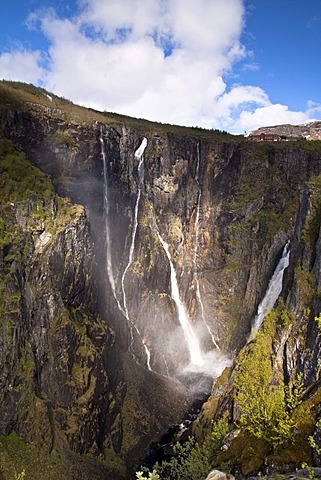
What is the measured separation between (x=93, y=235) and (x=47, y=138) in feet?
47.2

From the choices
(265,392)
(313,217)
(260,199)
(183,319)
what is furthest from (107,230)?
(265,392)

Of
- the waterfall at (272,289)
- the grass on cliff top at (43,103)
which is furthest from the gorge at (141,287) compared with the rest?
the waterfall at (272,289)

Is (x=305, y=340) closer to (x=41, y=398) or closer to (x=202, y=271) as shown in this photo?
(x=41, y=398)

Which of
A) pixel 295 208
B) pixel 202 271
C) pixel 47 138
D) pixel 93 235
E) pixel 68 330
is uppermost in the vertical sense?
pixel 47 138

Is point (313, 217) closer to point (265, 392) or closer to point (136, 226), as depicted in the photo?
point (265, 392)

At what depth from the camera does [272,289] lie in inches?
2061

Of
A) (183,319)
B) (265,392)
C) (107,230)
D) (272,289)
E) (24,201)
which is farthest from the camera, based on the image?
(183,319)

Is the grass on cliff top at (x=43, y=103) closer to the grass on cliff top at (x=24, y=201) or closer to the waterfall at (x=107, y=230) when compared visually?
the waterfall at (x=107, y=230)

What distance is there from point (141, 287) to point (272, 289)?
18.3 metres

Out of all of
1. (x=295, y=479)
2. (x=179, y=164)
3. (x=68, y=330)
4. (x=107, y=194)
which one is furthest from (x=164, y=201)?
(x=295, y=479)

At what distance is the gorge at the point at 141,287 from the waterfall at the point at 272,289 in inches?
23.5

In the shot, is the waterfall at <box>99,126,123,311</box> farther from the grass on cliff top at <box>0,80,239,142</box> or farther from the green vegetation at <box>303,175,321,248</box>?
the green vegetation at <box>303,175,321,248</box>

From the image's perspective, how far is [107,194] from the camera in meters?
55.2

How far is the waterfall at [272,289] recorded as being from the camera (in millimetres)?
→ 50594
